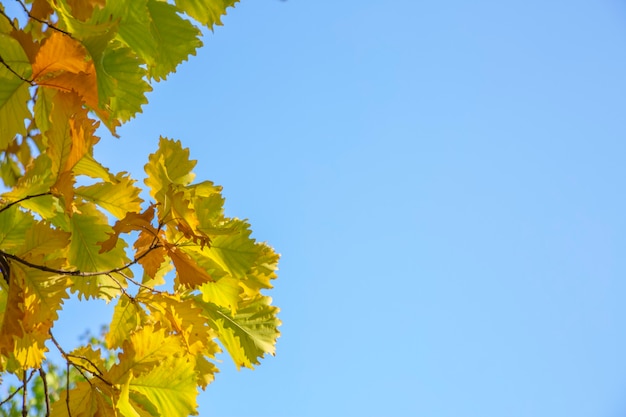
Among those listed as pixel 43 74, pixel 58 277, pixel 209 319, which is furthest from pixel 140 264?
pixel 43 74

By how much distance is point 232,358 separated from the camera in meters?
1.46

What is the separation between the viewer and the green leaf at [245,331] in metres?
1.41

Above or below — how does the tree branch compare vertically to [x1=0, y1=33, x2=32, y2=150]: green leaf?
below

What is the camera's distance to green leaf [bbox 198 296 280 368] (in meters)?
1.41

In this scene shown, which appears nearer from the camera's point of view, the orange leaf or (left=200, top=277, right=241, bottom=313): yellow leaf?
the orange leaf

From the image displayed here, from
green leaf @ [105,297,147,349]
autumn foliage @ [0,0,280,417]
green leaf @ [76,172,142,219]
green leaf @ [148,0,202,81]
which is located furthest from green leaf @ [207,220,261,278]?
green leaf @ [148,0,202,81]

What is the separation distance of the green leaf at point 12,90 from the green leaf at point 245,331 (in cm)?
58

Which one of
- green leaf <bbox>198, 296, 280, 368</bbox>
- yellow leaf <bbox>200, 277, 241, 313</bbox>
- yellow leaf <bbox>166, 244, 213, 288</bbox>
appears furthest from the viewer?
green leaf <bbox>198, 296, 280, 368</bbox>

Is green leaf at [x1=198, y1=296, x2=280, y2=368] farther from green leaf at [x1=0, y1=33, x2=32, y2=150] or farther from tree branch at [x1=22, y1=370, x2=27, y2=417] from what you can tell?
green leaf at [x1=0, y1=33, x2=32, y2=150]

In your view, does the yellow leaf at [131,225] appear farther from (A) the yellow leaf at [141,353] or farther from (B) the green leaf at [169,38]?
(B) the green leaf at [169,38]

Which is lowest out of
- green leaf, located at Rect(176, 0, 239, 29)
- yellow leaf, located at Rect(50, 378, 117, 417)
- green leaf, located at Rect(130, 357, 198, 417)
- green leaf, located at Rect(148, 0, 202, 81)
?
yellow leaf, located at Rect(50, 378, 117, 417)

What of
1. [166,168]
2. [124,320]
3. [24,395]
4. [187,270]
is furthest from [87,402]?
[166,168]

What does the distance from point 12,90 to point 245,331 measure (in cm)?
73

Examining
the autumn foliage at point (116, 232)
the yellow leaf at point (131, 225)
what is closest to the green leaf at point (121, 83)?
the autumn foliage at point (116, 232)
